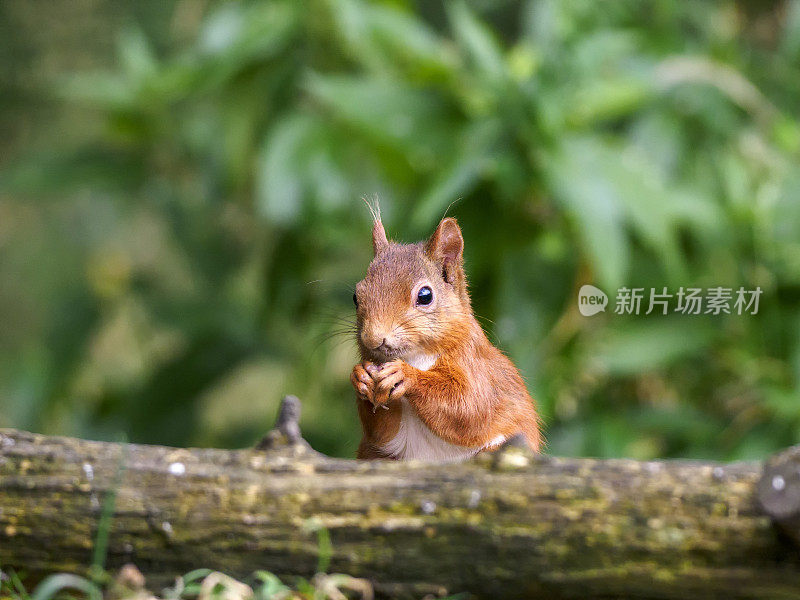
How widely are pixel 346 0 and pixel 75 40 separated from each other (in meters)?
2.77

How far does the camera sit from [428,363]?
177cm

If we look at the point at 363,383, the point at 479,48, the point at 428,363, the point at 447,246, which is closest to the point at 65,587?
the point at 363,383

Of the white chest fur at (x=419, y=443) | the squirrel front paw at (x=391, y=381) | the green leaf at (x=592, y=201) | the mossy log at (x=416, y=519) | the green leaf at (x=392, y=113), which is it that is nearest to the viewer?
the mossy log at (x=416, y=519)

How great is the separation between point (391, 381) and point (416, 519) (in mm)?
239

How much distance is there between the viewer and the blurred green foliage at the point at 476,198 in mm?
3400

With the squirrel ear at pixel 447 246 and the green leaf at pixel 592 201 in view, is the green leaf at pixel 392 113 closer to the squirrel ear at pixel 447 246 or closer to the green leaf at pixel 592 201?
the green leaf at pixel 592 201

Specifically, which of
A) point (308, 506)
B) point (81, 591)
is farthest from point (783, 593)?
point (81, 591)

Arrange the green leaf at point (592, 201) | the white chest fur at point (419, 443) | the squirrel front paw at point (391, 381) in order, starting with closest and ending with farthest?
1. the squirrel front paw at point (391, 381)
2. the white chest fur at point (419, 443)
3. the green leaf at point (592, 201)

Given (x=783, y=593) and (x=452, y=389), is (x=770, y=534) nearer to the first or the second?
(x=783, y=593)

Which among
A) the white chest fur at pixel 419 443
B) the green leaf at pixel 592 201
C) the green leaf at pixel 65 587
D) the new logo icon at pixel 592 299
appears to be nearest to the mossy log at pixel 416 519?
the green leaf at pixel 65 587

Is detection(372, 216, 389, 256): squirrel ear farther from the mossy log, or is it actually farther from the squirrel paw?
the mossy log

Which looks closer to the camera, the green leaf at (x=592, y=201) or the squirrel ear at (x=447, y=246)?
the squirrel ear at (x=447, y=246)

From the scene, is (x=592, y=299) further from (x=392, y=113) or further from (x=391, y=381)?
(x=391, y=381)

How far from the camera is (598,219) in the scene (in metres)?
3.10
